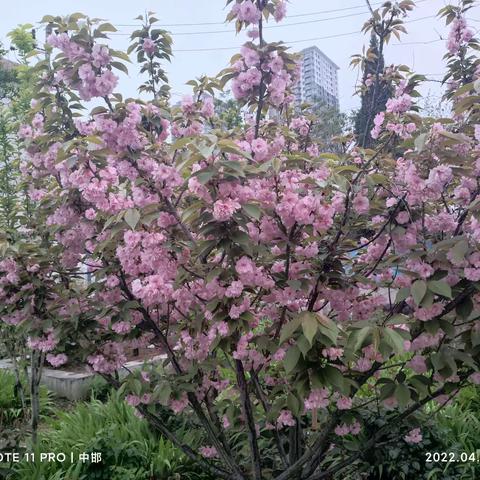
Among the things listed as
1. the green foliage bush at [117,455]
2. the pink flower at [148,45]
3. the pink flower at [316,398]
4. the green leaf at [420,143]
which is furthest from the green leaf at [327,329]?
the pink flower at [148,45]

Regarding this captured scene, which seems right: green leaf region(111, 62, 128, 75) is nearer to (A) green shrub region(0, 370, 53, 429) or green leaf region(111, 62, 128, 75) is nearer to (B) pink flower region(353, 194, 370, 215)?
(B) pink flower region(353, 194, 370, 215)

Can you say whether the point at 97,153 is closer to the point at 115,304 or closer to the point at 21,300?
the point at 115,304

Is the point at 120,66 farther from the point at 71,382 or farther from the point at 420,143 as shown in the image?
the point at 71,382

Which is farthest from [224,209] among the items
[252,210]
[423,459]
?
[423,459]

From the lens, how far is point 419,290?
1482 millimetres

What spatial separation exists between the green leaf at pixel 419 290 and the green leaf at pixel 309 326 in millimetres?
317

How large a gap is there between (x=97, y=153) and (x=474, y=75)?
94.5 inches

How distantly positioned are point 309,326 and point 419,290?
1.24 feet

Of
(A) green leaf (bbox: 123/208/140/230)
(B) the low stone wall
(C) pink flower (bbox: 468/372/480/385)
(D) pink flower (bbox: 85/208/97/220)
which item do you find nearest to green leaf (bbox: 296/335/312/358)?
(A) green leaf (bbox: 123/208/140/230)

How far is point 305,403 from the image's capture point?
5.74 feet

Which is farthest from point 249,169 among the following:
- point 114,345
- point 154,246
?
point 114,345

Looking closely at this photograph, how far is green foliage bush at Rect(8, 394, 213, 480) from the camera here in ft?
9.34

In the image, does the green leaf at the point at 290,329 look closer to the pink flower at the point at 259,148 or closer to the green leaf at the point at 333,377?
the green leaf at the point at 333,377

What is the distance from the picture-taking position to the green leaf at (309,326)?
136 centimetres
